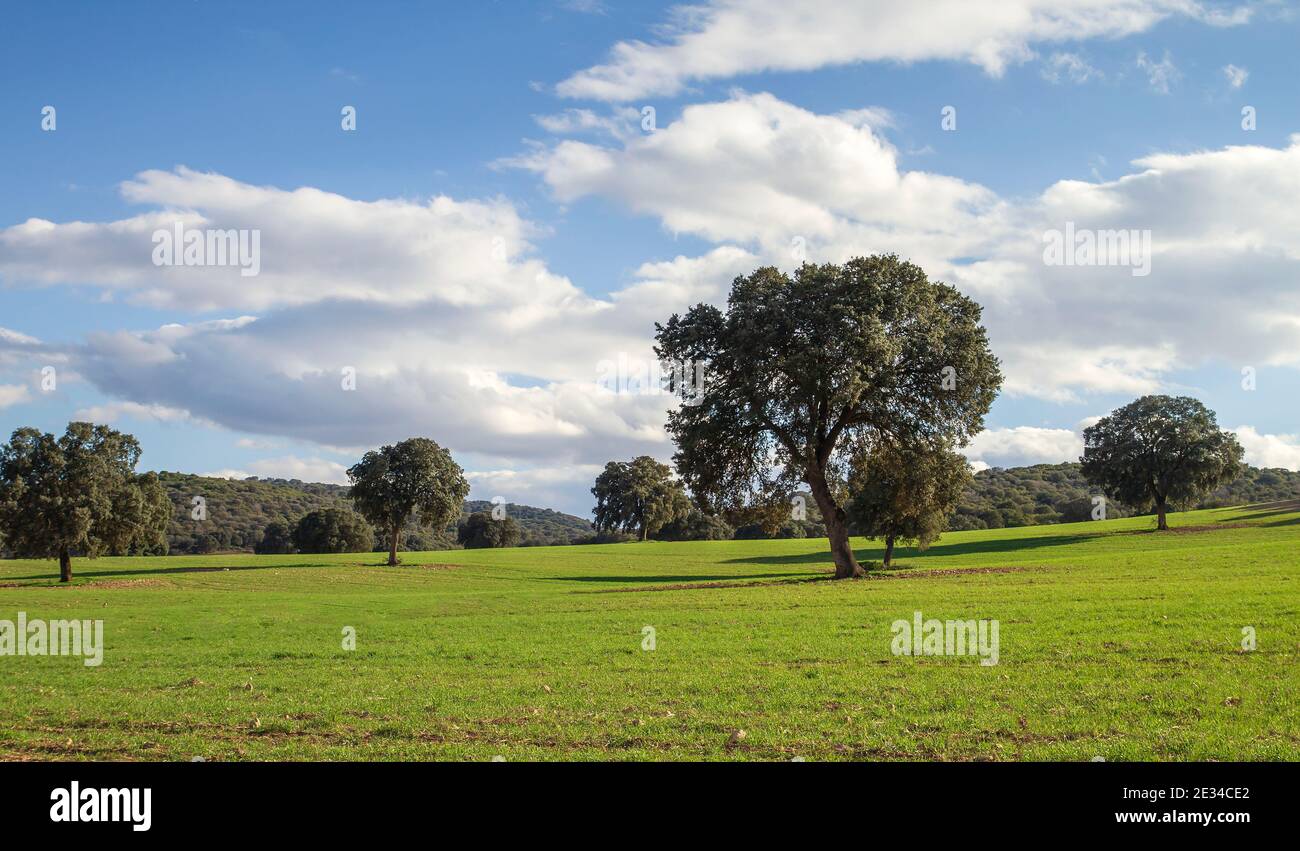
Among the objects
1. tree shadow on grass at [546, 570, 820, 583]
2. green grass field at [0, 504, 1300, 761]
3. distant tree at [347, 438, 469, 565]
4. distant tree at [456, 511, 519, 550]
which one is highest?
distant tree at [347, 438, 469, 565]

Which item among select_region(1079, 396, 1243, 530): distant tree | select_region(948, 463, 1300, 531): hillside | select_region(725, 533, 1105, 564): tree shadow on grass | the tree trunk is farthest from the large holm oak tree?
select_region(948, 463, 1300, 531): hillside

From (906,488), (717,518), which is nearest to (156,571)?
(906,488)

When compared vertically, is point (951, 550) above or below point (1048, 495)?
below

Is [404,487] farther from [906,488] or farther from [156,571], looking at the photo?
[906,488]

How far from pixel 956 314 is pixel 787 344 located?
10.6 m

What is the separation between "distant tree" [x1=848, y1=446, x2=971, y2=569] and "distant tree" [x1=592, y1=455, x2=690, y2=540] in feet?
238

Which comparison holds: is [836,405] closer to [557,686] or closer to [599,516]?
[557,686]

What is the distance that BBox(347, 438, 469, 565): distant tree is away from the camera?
79.1 meters

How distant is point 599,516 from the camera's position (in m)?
141

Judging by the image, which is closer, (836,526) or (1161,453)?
(836,526)

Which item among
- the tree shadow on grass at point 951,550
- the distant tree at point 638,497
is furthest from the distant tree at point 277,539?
the tree shadow on grass at point 951,550

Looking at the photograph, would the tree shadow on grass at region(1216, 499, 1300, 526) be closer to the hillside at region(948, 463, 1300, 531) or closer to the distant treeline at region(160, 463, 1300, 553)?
the hillside at region(948, 463, 1300, 531)

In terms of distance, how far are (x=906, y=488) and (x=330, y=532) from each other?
100m

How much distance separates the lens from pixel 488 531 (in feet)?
507
